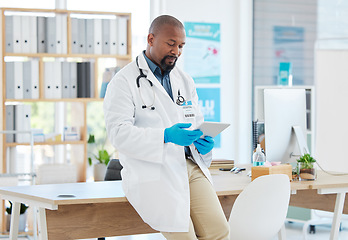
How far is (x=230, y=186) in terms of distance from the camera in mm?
3045

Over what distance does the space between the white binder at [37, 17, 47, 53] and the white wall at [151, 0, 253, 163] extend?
196 cm

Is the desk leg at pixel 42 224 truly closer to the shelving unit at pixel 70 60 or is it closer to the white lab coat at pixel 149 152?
the white lab coat at pixel 149 152

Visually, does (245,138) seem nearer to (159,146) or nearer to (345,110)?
(345,110)

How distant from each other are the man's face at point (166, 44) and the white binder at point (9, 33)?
264 centimetres

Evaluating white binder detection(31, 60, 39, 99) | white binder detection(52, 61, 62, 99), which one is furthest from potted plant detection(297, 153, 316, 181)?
white binder detection(31, 60, 39, 99)

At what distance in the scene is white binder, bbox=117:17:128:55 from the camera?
5219 mm

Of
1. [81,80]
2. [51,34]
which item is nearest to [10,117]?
[81,80]

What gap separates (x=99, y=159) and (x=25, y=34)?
132 cm

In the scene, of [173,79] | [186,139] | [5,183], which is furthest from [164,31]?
[5,183]

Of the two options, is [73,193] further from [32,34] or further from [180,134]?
[32,34]

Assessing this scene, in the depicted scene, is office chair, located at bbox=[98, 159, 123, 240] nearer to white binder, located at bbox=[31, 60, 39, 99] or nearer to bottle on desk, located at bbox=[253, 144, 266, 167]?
bottle on desk, located at bbox=[253, 144, 266, 167]

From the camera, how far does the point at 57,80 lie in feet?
16.6

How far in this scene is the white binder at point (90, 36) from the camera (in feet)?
16.8

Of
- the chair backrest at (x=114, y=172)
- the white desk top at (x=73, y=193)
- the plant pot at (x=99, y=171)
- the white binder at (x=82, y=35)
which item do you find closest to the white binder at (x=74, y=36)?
the white binder at (x=82, y=35)
